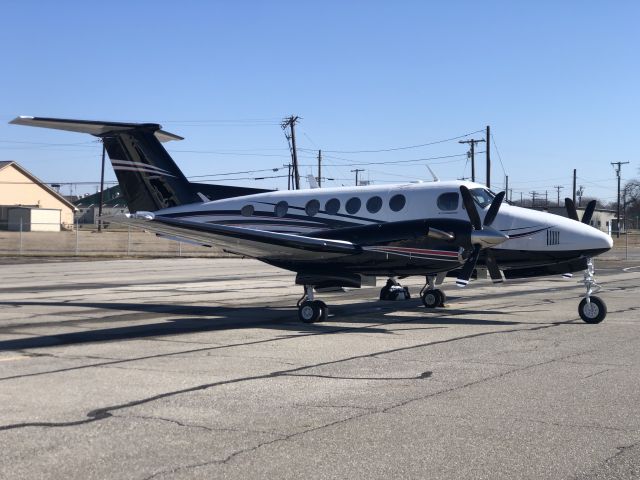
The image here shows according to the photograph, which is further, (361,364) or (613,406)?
(361,364)

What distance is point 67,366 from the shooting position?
34.0 ft

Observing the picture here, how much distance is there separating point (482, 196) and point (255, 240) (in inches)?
206

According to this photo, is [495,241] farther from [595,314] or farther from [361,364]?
[361,364]

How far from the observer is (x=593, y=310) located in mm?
15078

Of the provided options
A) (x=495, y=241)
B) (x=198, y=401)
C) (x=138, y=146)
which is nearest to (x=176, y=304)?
(x=138, y=146)


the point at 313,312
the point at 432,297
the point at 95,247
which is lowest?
the point at 313,312

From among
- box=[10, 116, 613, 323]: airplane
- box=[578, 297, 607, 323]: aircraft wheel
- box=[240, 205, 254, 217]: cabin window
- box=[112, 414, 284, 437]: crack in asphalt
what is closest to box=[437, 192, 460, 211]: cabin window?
box=[10, 116, 613, 323]: airplane

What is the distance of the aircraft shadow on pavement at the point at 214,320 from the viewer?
44.8 ft

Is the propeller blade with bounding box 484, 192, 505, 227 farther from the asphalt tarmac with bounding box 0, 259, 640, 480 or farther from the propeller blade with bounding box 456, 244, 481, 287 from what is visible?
the asphalt tarmac with bounding box 0, 259, 640, 480

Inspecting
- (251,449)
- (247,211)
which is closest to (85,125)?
(247,211)

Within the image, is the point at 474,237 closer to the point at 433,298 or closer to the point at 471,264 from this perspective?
the point at 471,264

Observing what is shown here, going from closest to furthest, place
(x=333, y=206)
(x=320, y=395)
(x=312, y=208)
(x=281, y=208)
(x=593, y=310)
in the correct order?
1. (x=320, y=395)
2. (x=593, y=310)
3. (x=333, y=206)
4. (x=312, y=208)
5. (x=281, y=208)

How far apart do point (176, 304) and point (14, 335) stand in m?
6.66

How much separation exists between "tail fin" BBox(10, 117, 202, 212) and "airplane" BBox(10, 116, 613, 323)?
4.77ft
